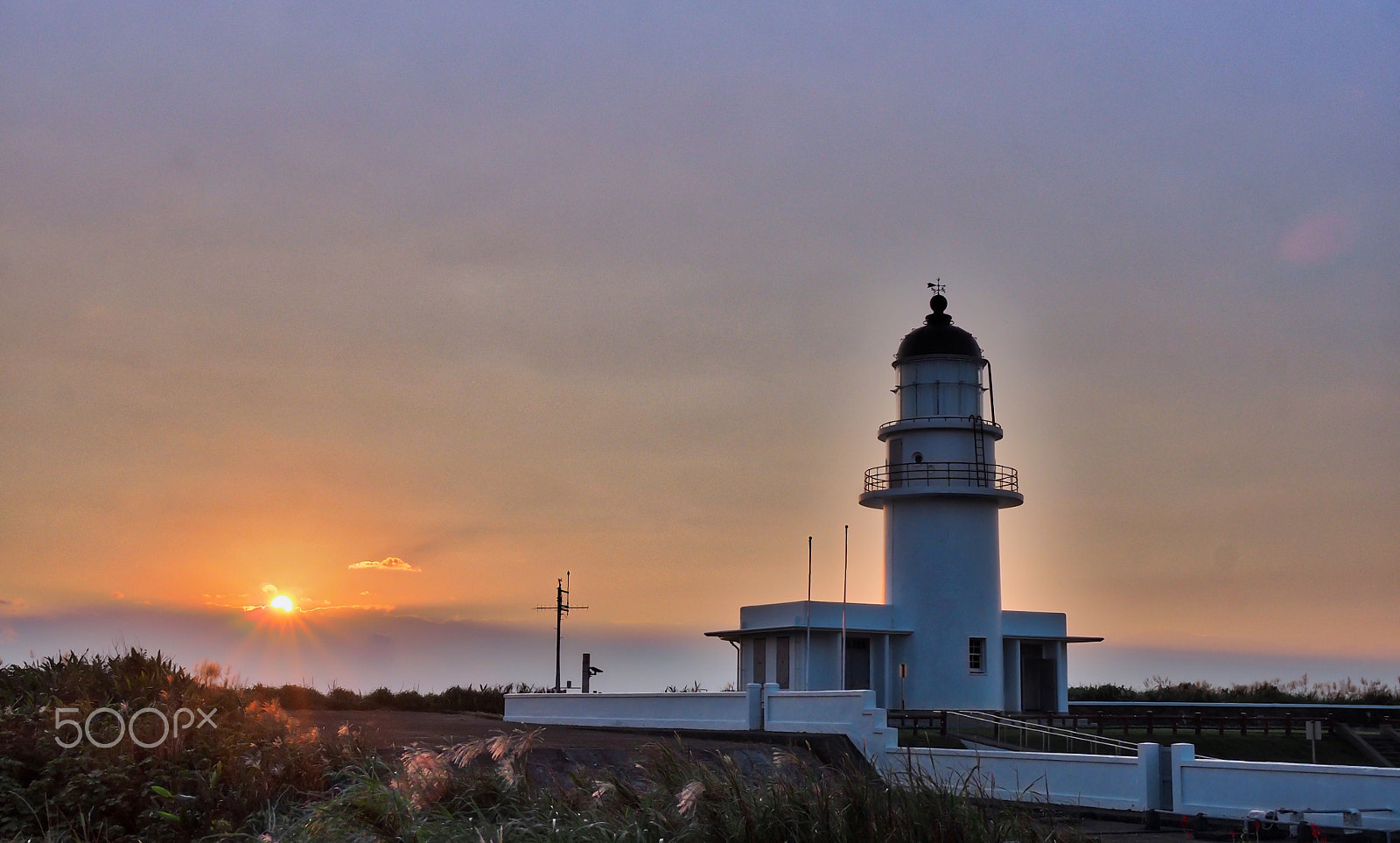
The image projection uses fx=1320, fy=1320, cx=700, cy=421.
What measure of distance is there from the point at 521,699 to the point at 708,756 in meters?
15.6

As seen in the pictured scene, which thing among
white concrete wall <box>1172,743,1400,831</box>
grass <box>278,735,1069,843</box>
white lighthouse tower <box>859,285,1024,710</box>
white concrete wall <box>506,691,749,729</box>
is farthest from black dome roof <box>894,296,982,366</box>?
grass <box>278,735,1069,843</box>

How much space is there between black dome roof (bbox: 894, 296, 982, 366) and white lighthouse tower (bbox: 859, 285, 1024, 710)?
0.14 feet

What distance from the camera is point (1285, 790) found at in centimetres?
1892

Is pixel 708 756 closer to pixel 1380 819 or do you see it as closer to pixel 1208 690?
pixel 1380 819

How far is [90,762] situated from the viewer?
13523mm

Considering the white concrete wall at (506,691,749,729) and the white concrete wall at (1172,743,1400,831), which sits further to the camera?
the white concrete wall at (506,691,749,729)

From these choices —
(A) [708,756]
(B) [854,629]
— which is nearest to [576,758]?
(A) [708,756]

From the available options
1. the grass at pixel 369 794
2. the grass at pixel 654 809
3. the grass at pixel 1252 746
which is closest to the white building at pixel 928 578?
the grass at pixel 1252 746

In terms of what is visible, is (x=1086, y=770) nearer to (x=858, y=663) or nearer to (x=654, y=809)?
(x=654, y=809)

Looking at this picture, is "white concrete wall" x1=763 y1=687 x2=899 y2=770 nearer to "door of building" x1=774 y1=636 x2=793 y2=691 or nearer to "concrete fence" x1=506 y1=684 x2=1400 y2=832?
"concrete fence" x1=506 y1=684 x2=1400 y2=832

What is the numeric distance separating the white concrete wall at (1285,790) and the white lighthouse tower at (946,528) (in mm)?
16521

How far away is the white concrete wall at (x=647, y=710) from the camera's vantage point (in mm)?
27031

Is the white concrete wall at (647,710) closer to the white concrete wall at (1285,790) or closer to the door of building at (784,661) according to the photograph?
the door of building at (784,661)

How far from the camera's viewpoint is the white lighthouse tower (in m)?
36.9
